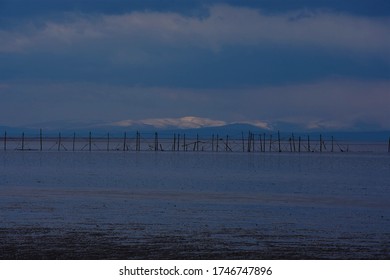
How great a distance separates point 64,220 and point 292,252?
26.7ft

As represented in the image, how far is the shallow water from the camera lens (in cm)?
1688

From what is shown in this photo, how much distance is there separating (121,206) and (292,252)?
11.5 metres

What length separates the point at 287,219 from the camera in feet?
77.4

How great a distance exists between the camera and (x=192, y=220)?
75.6 feet

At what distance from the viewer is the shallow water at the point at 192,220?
55.4 ft

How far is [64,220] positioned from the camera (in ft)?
73.5

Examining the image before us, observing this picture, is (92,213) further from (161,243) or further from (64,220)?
(161,243)

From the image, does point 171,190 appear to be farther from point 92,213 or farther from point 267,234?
point 267,234

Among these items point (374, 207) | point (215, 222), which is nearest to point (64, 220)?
point (215, 222)

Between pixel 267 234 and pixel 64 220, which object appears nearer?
pixel 267 234
